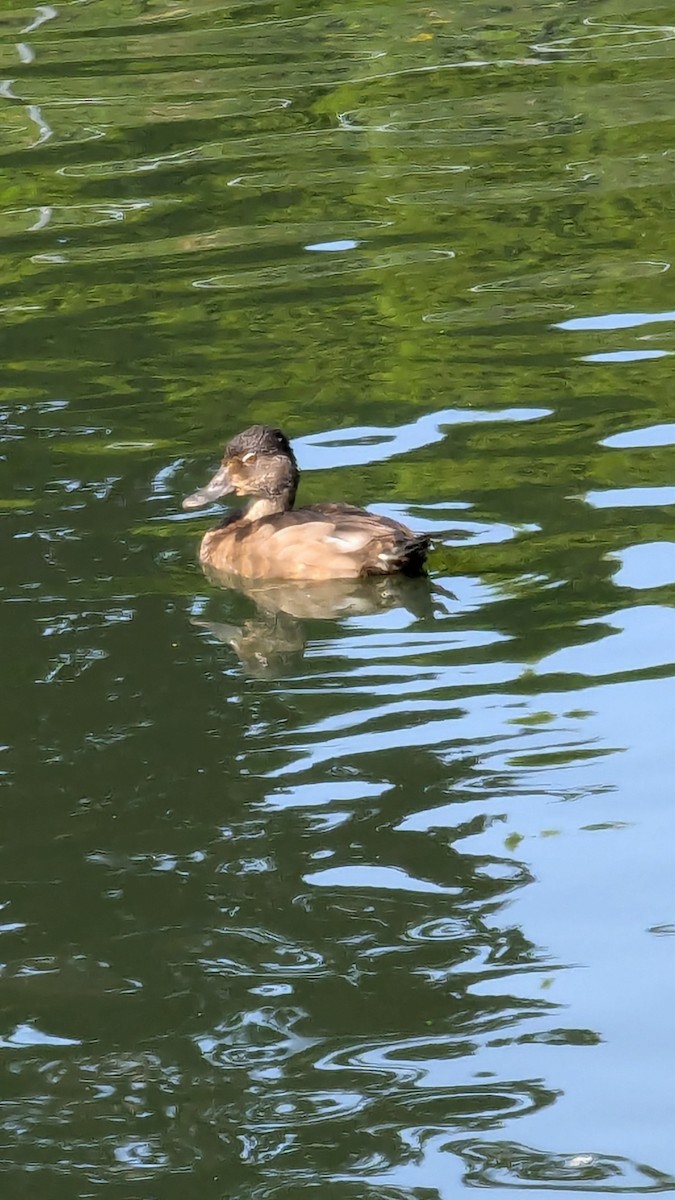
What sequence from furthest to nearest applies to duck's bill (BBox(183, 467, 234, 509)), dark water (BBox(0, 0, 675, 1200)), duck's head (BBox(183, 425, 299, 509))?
duck's bill (BBox(183, 467, 234, 509))
duck's head (BBox(183, 425, 299, 509))
dark water (BBox(0, 0, 675, 1200))

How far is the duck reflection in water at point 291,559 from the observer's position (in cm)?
758

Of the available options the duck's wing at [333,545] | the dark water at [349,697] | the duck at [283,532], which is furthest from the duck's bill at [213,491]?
the duck's wing at [333,545]

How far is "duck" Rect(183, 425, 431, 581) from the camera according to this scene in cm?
764

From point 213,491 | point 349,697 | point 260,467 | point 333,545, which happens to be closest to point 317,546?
point 333,545

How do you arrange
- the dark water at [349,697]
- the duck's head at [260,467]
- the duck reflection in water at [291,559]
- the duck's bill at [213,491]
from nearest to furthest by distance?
the dark water at [349,697] < the duck reflection in water at [291,559] < the duck's head at [260,467] < the duck's bill at [213,491]

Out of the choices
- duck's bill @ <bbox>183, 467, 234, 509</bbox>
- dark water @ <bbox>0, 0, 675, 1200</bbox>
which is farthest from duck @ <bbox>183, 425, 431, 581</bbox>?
dark water @ <bbox>0, 0, 675, 1200</bbox>

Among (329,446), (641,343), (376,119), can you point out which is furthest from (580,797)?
(376,119)

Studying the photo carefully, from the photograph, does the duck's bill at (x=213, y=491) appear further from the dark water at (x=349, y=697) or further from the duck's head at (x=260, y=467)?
the dark water at (x=349, y=697)

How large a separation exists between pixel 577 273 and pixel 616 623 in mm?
4631

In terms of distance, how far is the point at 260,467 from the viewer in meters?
8.44

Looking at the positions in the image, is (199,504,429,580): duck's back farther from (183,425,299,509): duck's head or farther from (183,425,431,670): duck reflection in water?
(183,425,299,509): duck's head

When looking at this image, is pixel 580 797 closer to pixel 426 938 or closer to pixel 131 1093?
pixel 426 938

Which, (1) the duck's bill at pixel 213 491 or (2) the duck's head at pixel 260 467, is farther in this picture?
(1) the duck's bill at pixel 213 491

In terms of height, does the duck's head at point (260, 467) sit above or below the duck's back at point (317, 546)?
above
